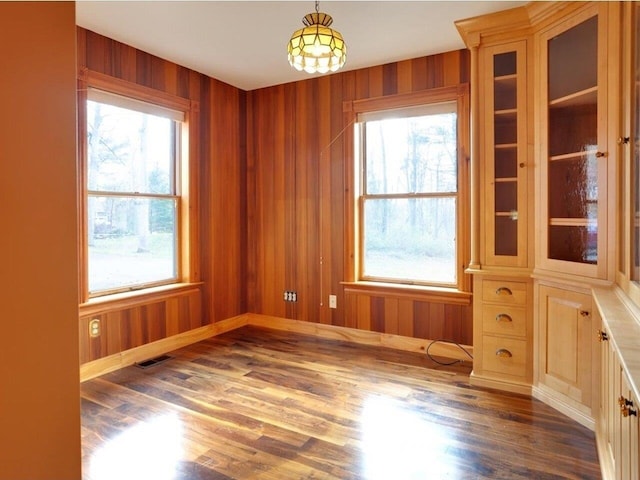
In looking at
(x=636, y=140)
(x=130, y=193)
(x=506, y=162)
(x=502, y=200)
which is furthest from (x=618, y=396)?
(x=130, y=193)

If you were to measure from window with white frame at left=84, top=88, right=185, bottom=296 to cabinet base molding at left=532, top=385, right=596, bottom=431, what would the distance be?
3.07m

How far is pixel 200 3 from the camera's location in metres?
2.72

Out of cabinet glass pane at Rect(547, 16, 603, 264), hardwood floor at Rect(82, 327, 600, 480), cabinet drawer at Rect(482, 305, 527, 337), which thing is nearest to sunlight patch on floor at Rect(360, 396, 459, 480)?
hardwood floor at Rect(82, 327, 600, 480)

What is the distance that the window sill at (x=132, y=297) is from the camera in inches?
123

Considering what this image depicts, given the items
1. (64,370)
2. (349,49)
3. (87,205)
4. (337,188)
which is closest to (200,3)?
(349,49)

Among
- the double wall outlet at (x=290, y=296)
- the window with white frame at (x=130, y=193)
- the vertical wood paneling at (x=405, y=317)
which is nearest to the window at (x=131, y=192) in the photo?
the window with white frame at (x=130, y=193)

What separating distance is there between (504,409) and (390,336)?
1.37m

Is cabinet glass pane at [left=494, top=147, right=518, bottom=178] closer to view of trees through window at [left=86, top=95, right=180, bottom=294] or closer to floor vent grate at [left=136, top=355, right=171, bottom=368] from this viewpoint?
view of trees through window at [left=86, top=95, right=180, bottom=294]

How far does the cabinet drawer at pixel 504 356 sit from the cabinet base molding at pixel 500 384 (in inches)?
2.3

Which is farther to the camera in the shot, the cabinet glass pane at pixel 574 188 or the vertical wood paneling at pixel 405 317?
the vertical wood paneling at pixel 405 317

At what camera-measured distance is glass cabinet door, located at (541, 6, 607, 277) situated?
7.35 feet

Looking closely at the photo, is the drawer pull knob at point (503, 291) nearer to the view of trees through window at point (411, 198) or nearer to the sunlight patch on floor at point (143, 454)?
the view of trees through window at point (411, 198)

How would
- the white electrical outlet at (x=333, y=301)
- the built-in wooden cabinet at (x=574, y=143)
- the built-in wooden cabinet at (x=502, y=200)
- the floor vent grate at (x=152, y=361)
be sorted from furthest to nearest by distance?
the white electrical outlet at (x=333, y=301) < the floor vent grate at (x=152, y=361) < the built-in wooden cabinet at (x=502, y=200) < the built-in wooden cabinet at (x=574, y=143)

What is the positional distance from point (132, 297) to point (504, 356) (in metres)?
2.83
